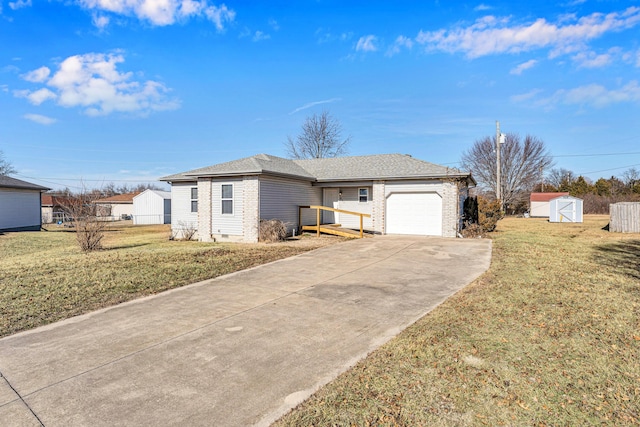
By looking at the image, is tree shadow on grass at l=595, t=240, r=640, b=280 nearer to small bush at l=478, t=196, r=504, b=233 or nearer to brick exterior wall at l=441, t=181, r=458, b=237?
brick exterior wall at l=441, t=181, r=458, b=237

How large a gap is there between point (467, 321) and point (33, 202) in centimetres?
3157

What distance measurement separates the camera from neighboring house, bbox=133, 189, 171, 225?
36.4 meters

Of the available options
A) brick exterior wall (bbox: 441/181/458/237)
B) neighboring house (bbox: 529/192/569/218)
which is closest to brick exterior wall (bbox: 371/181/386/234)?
brick exterior wall (bbox: 441/181/458/237)

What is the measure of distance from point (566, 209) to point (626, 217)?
1269cm

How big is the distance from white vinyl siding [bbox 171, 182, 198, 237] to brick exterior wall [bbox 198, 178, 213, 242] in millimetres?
1739

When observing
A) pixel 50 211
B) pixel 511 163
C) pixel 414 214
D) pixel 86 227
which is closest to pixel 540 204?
pixel 511 163

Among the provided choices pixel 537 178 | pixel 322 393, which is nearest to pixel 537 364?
pixel 322 393

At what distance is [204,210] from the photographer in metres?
16.0

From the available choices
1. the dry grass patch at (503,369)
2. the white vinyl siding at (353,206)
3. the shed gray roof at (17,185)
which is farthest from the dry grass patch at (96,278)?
the shed gray roof at (17,185)

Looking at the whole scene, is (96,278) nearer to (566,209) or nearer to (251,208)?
(251,208)

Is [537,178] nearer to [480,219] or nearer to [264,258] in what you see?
[480,219]

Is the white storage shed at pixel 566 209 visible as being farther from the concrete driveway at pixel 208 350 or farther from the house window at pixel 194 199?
the house window at pixel 194 199

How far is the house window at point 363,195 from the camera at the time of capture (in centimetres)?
1760

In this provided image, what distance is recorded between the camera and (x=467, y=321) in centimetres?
484
